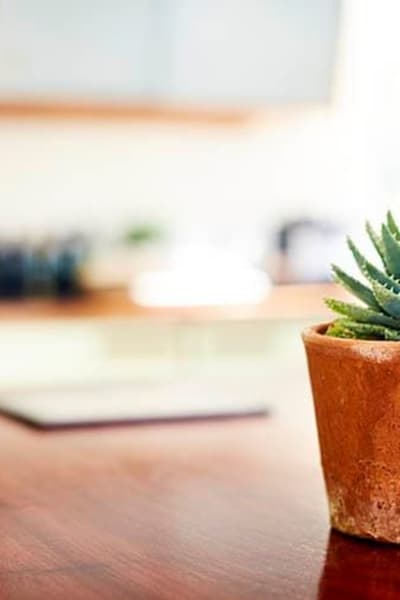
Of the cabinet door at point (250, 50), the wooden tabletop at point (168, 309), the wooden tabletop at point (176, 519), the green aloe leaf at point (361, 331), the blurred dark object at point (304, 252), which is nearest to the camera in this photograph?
the wooden tabletop at point (176, 519)

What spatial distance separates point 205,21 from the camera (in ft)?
11.4

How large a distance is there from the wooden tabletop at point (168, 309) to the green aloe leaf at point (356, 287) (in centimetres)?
219

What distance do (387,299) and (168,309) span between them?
238cm

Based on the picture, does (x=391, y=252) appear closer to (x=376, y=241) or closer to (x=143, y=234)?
(x=376, y=241)

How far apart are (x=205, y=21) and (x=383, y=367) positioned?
2698 mm

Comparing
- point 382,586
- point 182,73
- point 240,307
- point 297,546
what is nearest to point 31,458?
point 297,546

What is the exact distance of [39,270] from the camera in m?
3.40

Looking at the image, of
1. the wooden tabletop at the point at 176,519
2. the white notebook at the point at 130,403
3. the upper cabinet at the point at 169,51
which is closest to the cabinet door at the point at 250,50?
the upper cabinet at the point at 169,51

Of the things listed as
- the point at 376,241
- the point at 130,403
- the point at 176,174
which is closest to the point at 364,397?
the point at 376,241

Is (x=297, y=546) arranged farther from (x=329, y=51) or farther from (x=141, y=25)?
(x=329, y=51)

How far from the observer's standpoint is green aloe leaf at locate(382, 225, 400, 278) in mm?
960

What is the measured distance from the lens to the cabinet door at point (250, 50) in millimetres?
3480

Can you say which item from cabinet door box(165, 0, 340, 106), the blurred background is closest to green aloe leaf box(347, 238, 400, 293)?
the blurred background

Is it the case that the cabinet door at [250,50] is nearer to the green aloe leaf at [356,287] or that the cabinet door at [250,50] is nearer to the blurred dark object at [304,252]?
the blurred dark object at [304,252]
